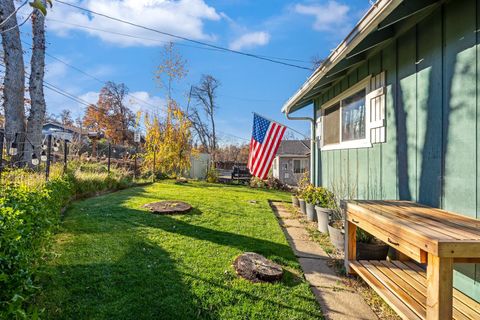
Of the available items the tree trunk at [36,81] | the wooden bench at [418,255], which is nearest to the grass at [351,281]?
the wooden bench at [418,255]

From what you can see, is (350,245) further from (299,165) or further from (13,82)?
(299,165)

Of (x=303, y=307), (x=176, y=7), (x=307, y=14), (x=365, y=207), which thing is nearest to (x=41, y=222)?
(x=303, y=307)

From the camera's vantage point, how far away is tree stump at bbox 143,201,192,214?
5.28 m

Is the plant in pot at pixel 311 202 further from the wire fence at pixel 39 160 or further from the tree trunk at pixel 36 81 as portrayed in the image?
the tree trunk at pixel 36 81

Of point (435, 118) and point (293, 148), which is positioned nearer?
point (435, 118)

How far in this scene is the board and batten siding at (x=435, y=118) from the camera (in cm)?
212

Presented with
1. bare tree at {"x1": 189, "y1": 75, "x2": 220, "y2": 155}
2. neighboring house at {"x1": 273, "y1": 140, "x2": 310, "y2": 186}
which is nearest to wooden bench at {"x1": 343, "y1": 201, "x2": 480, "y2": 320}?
neighboring house at {"x1": 273, "y1": 140, "x2": 310, "y2": 186}

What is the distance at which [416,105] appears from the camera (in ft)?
9.32

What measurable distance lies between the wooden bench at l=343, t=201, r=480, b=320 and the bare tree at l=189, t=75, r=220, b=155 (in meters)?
26.3

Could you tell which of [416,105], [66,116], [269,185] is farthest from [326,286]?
[66,116]

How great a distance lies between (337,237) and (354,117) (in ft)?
6.38

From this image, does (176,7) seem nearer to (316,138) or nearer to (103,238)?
(316,138)

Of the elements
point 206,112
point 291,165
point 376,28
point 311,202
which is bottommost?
point 311,202

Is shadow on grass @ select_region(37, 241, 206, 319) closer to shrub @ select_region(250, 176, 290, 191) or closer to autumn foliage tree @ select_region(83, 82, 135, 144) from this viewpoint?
shrub @ select_region(250, 176, 290, 191)
